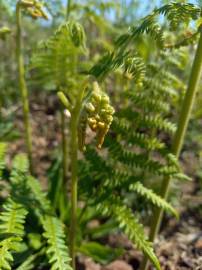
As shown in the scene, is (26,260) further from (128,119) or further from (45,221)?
(128,119)

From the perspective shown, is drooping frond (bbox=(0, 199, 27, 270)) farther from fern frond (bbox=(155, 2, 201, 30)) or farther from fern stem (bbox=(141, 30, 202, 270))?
fern frond (bbox=(155, 2, 201, 30))

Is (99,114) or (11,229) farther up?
(99,114)

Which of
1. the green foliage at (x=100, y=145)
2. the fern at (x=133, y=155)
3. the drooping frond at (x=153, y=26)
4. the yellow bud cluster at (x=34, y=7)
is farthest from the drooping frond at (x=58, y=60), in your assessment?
the drooping frond at (x=153, y=26)

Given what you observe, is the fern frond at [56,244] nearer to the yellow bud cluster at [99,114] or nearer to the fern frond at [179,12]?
the yellow bud cluster at [99,114]

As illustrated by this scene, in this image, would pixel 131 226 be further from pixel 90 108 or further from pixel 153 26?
Answer: pixel 153 26

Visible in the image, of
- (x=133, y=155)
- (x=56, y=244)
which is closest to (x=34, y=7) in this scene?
(x=133, y=155)

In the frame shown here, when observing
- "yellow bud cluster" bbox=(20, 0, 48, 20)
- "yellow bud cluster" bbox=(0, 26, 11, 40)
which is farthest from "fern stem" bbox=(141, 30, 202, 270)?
"yellow bud cluster" bbox=(0, 26, 11, 40)
